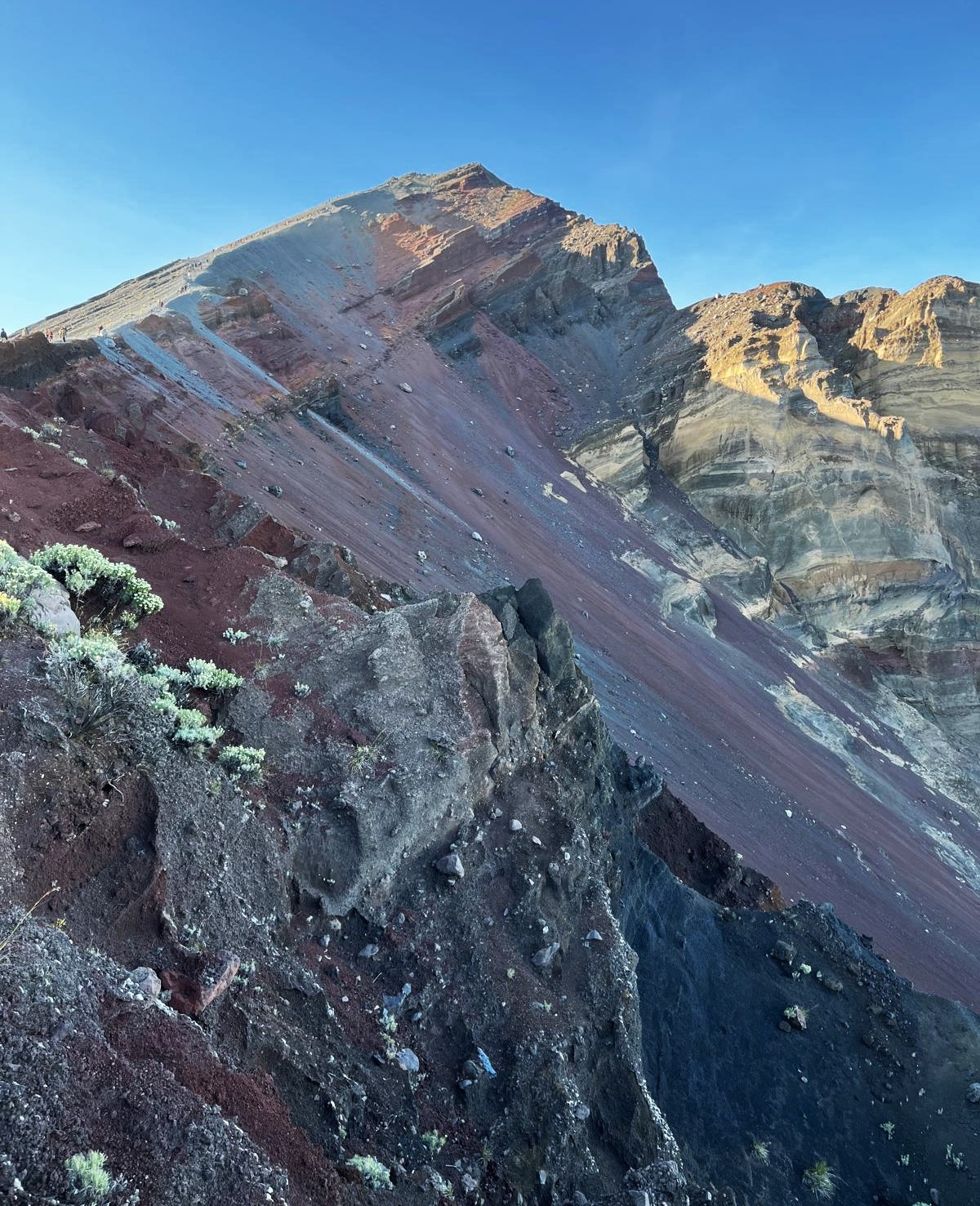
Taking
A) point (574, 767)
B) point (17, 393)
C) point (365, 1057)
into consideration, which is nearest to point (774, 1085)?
point (574, 767)

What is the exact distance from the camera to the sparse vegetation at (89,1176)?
116 inches

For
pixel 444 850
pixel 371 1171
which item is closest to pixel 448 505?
pixel 444 850

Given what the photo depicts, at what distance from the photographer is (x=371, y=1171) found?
14.2 feet

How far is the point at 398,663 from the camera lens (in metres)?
7.57

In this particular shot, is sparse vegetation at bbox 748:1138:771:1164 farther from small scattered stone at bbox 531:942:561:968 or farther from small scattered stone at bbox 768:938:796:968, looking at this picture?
small scattered stone at bbox 531:942:561:968

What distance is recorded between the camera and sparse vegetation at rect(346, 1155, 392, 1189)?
428cm

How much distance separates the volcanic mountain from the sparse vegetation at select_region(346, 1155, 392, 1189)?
30 mm

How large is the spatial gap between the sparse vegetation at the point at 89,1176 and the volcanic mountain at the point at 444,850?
0.59ft

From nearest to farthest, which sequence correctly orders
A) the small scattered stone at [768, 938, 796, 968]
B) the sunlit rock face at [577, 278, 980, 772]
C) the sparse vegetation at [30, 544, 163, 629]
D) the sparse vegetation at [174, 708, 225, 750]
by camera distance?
the sparse vegetation at [174, 708, 225, 750], the sparse vegetation at [30, 544, 163, 629], the small scattered stone at [768, 938, 796, 968], the sunlit rock face at [577, 278, 980, 772]

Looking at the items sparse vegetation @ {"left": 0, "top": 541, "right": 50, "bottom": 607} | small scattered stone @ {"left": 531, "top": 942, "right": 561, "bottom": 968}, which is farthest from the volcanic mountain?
sparse vegetation @ {"left": 0, "top": 541, "right": 50, "bottom": 607}

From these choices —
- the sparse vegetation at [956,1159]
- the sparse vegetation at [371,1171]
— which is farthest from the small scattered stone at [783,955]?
the sparse vegetation at [371,1171]

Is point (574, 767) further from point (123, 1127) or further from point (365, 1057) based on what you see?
point (123, 1127)

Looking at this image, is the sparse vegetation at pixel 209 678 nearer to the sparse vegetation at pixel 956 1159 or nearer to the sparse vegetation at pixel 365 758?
the sparse vegetation at pixel 365 758

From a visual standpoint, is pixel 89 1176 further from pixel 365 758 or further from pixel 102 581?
pixel 102 581
